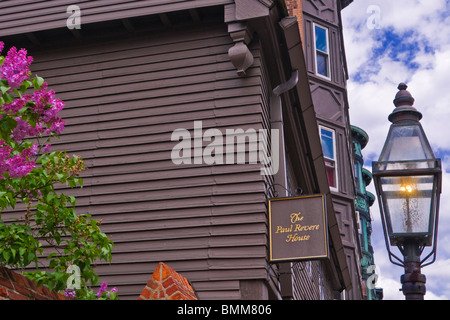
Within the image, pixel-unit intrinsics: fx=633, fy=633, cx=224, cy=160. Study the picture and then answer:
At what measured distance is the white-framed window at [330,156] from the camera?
19172 millimetres

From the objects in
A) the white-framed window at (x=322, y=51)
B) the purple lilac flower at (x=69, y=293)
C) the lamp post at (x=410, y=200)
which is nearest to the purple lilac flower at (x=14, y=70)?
the purple lilac flower at (x=69, y=293)

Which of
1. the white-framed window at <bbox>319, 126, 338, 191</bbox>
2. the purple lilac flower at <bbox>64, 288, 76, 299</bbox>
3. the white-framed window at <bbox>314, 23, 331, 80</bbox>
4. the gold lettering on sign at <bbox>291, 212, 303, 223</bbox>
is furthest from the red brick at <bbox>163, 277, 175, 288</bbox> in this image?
the white-framed window at <bbox>314, 23, 331, 80</bbox>

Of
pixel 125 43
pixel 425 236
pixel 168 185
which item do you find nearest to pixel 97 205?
pixel 168 185

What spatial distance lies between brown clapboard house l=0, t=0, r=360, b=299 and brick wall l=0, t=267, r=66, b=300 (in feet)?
11.4

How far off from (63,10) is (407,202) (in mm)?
7922

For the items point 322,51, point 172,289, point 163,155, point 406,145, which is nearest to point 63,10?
point 163,155

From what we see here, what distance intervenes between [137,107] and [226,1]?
2.22 metres

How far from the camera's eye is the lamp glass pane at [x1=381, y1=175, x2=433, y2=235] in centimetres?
481

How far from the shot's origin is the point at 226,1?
1000 cm

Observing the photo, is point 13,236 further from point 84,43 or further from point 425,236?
point 84,43

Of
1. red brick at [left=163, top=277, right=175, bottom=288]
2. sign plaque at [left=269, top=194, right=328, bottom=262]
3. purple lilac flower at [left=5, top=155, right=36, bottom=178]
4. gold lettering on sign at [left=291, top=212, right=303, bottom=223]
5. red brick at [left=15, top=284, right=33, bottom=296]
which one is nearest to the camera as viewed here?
red brick at [left=15, top=284, right=33, bottom=296]

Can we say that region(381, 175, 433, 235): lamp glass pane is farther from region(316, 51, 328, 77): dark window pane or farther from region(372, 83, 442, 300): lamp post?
region(316, 51, 328, 77): dark window pane

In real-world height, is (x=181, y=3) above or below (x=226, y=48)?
above

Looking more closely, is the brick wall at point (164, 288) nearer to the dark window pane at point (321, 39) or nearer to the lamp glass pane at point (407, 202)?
the lamp glass pane at point (407, 202)
